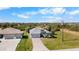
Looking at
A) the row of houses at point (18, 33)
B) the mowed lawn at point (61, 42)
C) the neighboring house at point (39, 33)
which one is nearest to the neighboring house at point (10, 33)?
the row of houses at point (18, 33)

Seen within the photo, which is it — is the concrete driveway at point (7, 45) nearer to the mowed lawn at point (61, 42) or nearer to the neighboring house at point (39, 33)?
the neighboring house at point (39, 33)

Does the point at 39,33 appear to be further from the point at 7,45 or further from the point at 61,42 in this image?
the point at 7,45

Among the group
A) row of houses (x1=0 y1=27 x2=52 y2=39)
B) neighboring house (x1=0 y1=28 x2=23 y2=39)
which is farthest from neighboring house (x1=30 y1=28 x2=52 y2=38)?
neighboring house (x1=0 y1=28 x2=23 y2=39)
